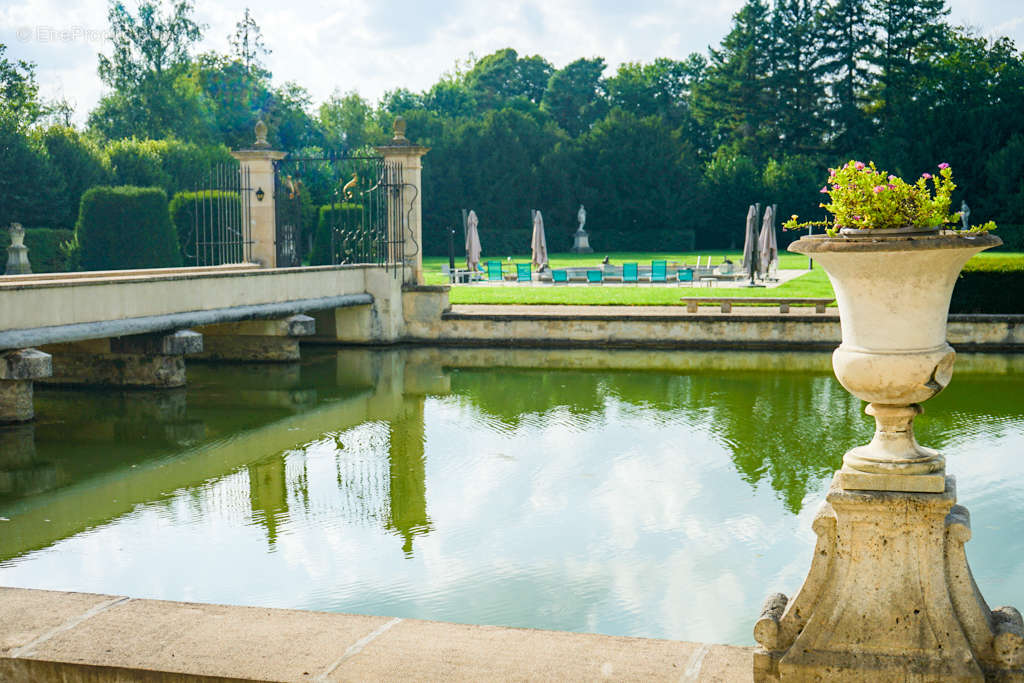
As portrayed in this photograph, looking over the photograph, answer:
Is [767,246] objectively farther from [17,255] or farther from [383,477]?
[383,477]

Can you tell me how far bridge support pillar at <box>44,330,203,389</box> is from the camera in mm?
13516

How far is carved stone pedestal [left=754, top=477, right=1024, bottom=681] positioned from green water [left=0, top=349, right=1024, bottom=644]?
1.95 metres

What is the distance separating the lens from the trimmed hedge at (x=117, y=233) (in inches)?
1054

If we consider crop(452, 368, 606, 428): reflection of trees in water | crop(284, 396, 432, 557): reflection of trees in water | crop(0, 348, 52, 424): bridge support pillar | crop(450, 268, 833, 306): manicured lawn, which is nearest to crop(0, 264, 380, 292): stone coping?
crop(0, 348, 52, 424): bridge support pillar

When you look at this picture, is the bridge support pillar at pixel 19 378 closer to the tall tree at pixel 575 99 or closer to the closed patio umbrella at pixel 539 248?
the closed patio umbrella at pixel 539 248

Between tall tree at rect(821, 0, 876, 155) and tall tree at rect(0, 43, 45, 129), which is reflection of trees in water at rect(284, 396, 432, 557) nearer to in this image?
tall tree at rect(0, 43, 45, 129)

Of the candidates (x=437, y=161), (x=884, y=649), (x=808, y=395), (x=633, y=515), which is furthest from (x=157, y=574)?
(x=437, y=161)

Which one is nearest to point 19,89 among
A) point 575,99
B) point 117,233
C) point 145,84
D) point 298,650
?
point 145,84

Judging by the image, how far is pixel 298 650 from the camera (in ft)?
12.9

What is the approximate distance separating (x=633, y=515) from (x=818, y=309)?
1069cm

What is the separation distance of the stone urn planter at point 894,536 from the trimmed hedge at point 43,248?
29.1 metres

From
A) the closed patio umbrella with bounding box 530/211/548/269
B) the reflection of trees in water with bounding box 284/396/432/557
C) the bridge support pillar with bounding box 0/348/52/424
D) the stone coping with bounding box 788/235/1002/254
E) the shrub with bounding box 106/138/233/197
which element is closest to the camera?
the stone coping with bounding box 788/235/1002/254

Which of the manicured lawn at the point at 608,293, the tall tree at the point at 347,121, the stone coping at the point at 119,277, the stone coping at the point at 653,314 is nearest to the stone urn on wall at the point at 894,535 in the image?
the stone coping at the point at 119,277

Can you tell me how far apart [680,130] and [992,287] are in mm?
37217
